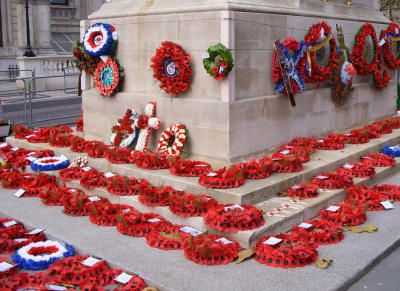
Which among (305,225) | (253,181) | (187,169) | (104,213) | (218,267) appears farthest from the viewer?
(187,169)

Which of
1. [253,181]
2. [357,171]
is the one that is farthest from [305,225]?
[357,171]

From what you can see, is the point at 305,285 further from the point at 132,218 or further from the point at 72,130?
the point at 72,130

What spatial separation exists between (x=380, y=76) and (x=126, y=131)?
18.8ft

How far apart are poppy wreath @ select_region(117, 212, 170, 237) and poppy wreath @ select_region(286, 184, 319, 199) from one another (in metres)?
1.71

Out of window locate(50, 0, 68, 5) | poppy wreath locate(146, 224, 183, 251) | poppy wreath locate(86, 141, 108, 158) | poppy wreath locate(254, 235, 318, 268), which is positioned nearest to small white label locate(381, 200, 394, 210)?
poppy wreath locate(254, 235, 318, 268)

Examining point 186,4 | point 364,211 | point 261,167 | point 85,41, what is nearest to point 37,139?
point 85,41

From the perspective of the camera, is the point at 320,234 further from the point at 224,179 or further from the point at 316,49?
the point at 316,49

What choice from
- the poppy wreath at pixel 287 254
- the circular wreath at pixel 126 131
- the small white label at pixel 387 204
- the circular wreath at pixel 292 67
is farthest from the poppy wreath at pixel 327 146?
the poppy wreath at pixel 287 254

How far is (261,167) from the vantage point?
700 cm

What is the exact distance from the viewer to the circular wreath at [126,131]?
330 inches

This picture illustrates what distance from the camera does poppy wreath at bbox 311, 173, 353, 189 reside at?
714 centimetres

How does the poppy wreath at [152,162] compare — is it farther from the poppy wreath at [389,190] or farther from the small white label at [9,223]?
the poppy wreath at [389,190]

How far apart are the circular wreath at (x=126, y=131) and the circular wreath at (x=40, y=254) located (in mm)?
2879

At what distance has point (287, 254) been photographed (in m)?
5.22
